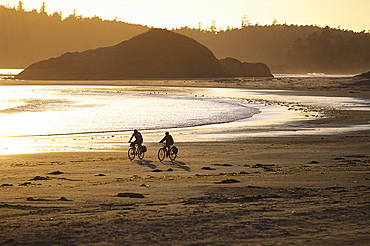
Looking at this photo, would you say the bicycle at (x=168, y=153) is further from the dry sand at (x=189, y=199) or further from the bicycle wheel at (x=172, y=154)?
the dry sand at (x=189, y=199)

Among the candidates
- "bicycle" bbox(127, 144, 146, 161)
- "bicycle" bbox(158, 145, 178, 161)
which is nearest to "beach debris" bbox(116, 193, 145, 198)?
"bicycle" bbox(158, 145, 178, 161)

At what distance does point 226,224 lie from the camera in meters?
10.0

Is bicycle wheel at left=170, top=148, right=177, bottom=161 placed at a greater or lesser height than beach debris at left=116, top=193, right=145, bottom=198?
lesser

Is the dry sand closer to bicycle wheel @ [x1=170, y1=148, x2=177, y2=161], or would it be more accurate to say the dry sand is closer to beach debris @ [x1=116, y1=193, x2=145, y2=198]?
beach debris @ [x1=116, y1=193, x2=145, y2=198]

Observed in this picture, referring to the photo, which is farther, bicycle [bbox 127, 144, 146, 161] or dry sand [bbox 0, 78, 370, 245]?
bicycle [bbox 127, 144, 146, 161]

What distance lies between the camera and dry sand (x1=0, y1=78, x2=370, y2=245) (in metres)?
9.30

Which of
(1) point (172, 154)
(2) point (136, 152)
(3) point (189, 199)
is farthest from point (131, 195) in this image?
(2) point (136, 152)

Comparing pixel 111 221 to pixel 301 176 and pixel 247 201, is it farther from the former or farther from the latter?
pixel 301 176

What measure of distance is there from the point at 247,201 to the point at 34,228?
481 centimetres

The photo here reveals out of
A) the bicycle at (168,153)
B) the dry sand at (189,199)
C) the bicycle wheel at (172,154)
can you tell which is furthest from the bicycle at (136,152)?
the bicycle wheel at (172,154)

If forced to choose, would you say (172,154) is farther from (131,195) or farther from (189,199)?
(189,199)

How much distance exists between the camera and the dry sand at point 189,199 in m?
9.30

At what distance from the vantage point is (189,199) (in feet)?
40.8

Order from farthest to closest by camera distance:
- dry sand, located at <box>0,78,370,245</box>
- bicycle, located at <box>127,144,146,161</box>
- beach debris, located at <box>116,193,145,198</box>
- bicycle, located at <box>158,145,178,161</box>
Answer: bicycle, located at <box>127,144,146,161</box>
bicycle, located at <box>158,145,178,161</box>
beach debris, located at <box>116,193,145,198</box>
dry sand, located at <box>0,78,370,245</box>
